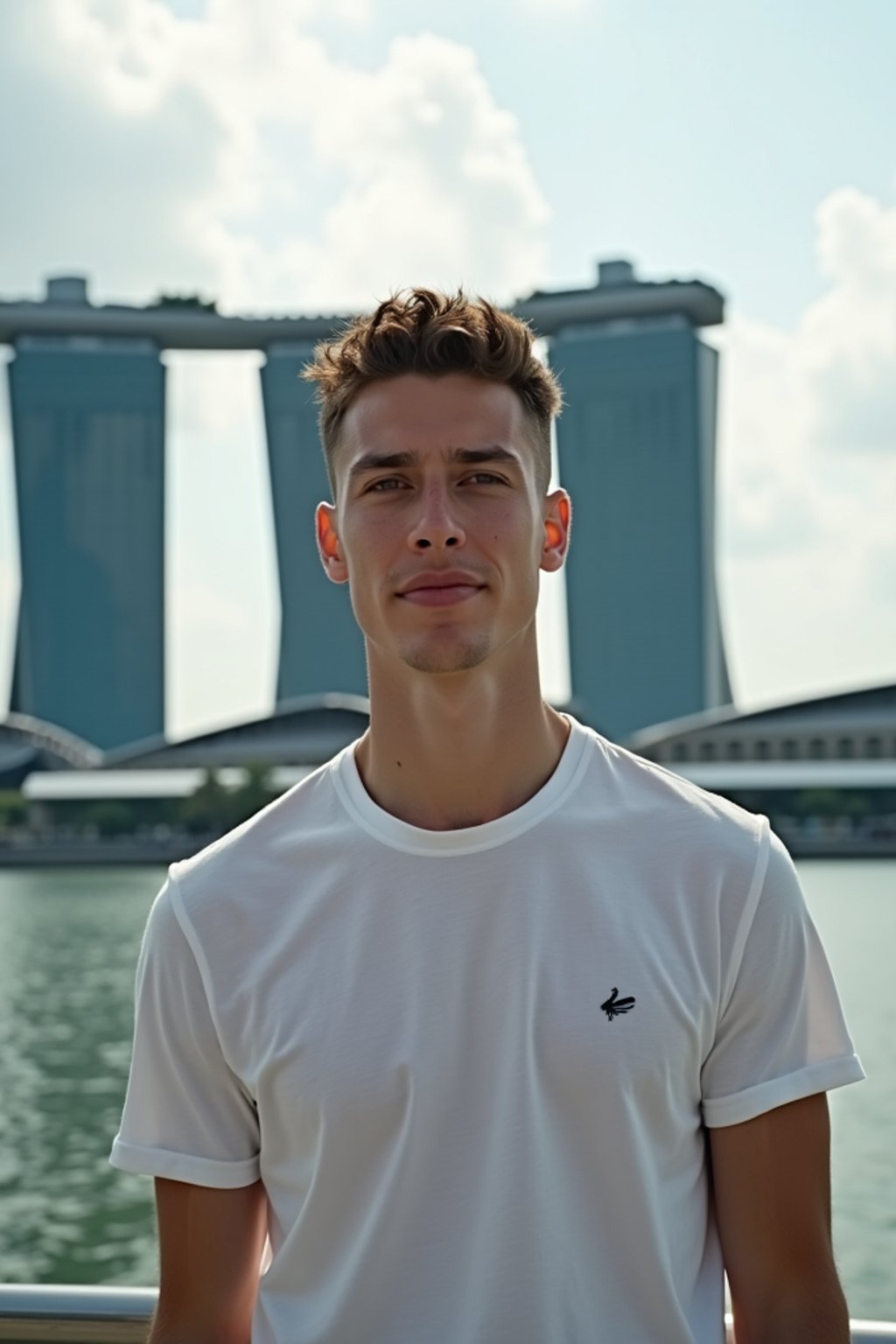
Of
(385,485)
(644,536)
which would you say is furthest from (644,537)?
(385,485)

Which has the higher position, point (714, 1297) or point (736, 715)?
point (736, 715)

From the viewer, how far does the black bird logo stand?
5.55 feet

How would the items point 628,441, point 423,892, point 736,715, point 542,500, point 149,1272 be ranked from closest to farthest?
point 423,892, point 542,500, point 149,1272, point 736,715, point 628,441

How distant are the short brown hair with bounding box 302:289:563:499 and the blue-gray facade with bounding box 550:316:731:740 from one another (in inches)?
2734

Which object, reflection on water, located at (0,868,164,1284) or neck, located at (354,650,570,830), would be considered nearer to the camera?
neck, located at (354,650,570,830)

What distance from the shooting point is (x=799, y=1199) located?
1717 mm

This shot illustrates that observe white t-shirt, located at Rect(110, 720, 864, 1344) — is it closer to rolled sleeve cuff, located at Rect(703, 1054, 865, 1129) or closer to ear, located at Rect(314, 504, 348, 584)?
rolled sleeve cuff, located at Rect(703, 1054, 865, 1129)

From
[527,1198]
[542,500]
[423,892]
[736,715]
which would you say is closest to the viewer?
[527,1198]

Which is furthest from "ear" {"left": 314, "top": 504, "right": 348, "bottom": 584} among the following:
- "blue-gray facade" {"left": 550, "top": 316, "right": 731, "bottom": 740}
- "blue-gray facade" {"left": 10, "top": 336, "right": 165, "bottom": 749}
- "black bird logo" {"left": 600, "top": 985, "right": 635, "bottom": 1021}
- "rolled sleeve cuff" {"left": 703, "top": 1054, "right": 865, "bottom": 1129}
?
"blue-gray facade" {"left": 10, "top": 336, "right": 165, "bottom": 749}

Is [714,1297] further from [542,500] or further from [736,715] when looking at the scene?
[736,715]

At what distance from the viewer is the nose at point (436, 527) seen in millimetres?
1810

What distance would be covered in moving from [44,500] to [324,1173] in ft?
247

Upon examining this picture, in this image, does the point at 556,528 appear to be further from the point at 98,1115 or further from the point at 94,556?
the point at 94,556

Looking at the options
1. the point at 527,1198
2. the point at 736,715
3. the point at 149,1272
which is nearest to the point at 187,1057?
the point at 527,1198
